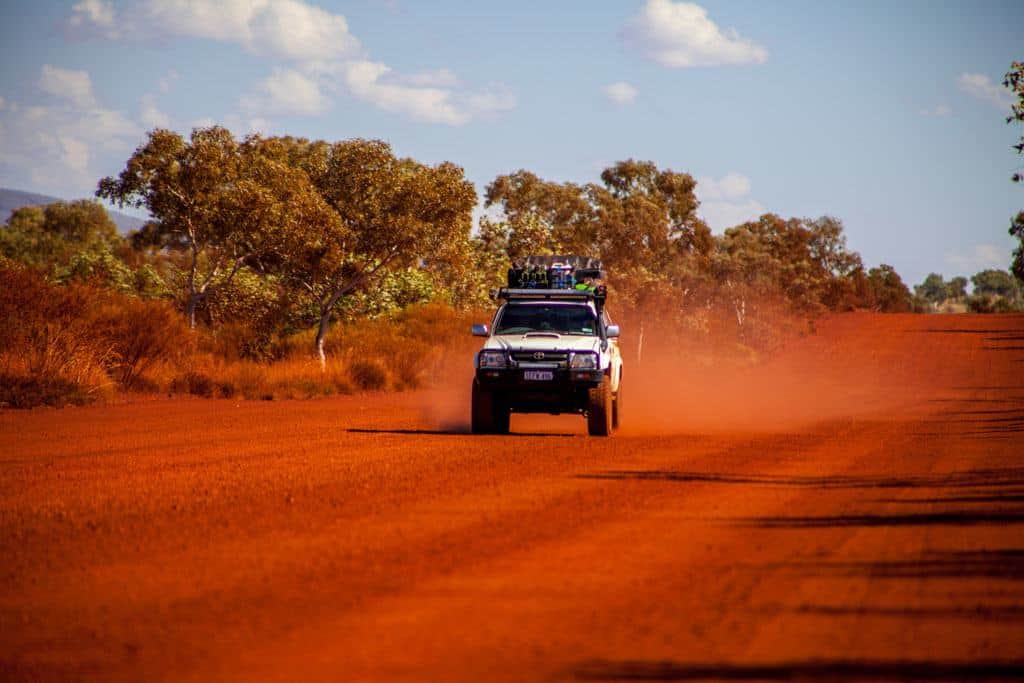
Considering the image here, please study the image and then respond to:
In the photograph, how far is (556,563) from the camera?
26.7 ft

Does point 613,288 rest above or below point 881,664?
above

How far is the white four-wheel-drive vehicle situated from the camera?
59.6ft

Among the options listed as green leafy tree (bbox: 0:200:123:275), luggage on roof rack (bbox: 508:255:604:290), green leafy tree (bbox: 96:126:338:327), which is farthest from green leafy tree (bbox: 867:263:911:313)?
luggage on roof rack (bbox: 508:255:604:290)

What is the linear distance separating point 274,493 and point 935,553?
594 cm

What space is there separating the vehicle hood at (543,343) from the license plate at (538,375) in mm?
339

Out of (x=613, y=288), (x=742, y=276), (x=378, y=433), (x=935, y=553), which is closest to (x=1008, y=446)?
(x=378, y=433)

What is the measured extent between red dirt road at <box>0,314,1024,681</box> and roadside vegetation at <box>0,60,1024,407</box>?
9.25 m

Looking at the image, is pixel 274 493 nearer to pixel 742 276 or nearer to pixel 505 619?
pixel 505 619

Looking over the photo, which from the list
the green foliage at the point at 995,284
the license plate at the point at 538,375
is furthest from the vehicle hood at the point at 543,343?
the green foliage at the point at 995,284

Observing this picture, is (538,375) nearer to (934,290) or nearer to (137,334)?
(137,334)

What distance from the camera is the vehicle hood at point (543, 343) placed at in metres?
18.3

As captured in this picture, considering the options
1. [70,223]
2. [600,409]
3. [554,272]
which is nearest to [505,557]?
[600,409]

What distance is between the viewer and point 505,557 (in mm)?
8375

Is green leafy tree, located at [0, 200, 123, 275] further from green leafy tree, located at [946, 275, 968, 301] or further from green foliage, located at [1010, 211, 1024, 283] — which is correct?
green leafy tree, located at [946, 275, 968, 301]
